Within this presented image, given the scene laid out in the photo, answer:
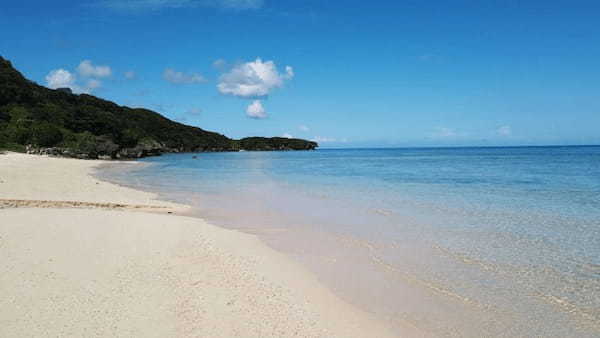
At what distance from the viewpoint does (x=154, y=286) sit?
242 inches

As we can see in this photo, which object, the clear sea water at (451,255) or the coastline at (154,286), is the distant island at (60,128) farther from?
the coastline at (154,286)

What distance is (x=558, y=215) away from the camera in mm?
14320

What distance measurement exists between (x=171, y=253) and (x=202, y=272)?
1494 mm

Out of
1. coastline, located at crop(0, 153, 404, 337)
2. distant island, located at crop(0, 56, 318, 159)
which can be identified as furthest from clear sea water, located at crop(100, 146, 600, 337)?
distant island, located at crop(0, 56, 318, 159)

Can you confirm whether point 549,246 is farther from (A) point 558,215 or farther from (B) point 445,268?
(A) point 558,215

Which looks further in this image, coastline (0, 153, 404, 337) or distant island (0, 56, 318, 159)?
distant island (0, 56, 318, 159)

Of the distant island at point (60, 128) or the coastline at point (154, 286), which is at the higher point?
the distant island at point (60, 128)

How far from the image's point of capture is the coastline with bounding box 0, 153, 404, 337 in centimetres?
489

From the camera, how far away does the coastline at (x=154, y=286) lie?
489cm

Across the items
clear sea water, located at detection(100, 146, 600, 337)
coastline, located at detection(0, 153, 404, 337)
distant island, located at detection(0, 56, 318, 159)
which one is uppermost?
distant island, located at detection(0, 56, 318, 159)

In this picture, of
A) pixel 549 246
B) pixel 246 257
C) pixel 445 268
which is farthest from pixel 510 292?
pixel 246 257

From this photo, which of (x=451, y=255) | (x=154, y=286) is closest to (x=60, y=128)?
(x=154, y=286)

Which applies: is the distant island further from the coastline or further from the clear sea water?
the coastline

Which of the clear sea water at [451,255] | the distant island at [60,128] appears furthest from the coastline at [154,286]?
the distant island at [60,128]
